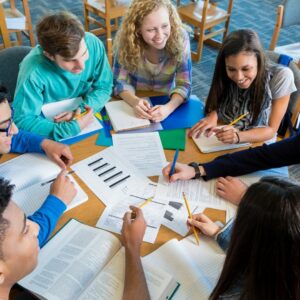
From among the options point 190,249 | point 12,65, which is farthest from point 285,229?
point 12,65

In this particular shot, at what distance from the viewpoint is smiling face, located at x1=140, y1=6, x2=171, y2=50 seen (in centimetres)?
159

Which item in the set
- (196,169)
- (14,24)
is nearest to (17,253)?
(196,169)

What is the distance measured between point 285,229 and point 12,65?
1541 mm

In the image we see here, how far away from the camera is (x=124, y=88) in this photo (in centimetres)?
167

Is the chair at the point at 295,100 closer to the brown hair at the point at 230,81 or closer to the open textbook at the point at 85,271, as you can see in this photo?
the brown hair at the point at 230,81

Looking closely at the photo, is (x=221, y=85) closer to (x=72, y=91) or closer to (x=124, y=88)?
(x=124, y=88)

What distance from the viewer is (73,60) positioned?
1.44 meters

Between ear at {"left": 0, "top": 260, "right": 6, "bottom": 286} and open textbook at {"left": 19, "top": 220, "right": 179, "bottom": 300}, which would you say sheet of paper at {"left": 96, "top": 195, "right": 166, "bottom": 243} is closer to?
open textbook at {"left": 19, "top": 220, "right": 179, "bottom": 300}

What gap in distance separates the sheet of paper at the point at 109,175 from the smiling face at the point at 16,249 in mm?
332

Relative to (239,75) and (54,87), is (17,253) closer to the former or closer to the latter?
(54,87)

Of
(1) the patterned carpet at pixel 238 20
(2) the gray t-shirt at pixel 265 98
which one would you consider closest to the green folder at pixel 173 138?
(2) the gray t-shirt at pixel 265 98

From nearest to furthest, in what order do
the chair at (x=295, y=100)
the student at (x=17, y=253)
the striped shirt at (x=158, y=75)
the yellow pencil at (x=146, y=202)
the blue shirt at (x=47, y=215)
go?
the student at (x=17, y=253), the blue shirt at (x=47, y=215), the yellow pencil at (x=146, y=202), the chair at (x=295, y=100), the striped shirt at (x=158, y=75)

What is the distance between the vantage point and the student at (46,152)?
1.03 meters

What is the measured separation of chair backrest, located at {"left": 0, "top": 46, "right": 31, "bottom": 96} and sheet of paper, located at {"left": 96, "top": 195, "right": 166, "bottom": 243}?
101cm
